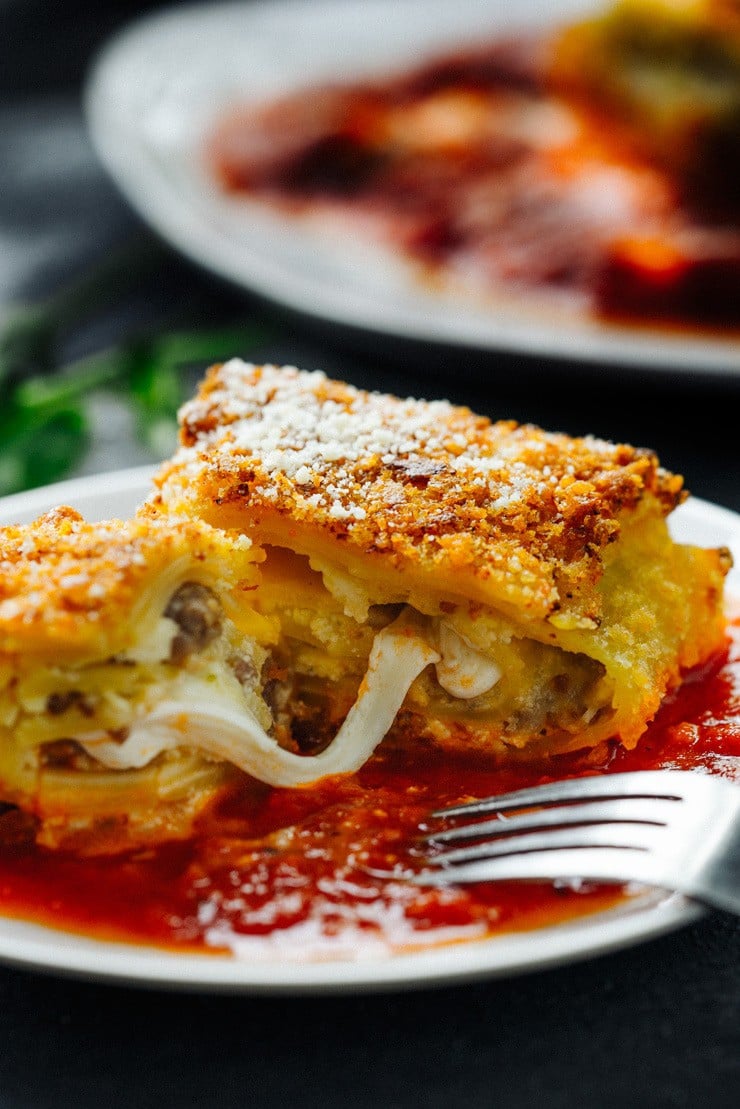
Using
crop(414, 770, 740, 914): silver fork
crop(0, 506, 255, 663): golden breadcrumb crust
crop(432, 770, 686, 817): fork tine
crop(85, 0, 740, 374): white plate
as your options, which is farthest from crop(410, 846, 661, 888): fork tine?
crop(85, 0, 740, 374): white plate

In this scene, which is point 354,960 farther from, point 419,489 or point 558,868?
point 419,489

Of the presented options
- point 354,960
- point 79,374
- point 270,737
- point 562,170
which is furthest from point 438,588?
point 562,170

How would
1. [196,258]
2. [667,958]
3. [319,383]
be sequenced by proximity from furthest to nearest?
[196,258], [319,383], [667,958]

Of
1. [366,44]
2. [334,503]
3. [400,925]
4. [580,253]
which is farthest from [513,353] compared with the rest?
[366,44]

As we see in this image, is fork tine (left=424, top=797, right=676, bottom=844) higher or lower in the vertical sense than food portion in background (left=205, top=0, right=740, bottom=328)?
lower

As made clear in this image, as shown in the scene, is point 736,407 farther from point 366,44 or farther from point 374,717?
point 366,44

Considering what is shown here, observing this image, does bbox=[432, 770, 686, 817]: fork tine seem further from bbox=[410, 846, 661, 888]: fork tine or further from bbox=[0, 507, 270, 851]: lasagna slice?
bbox=[0, 507, 270, 851]: lasagna slice
